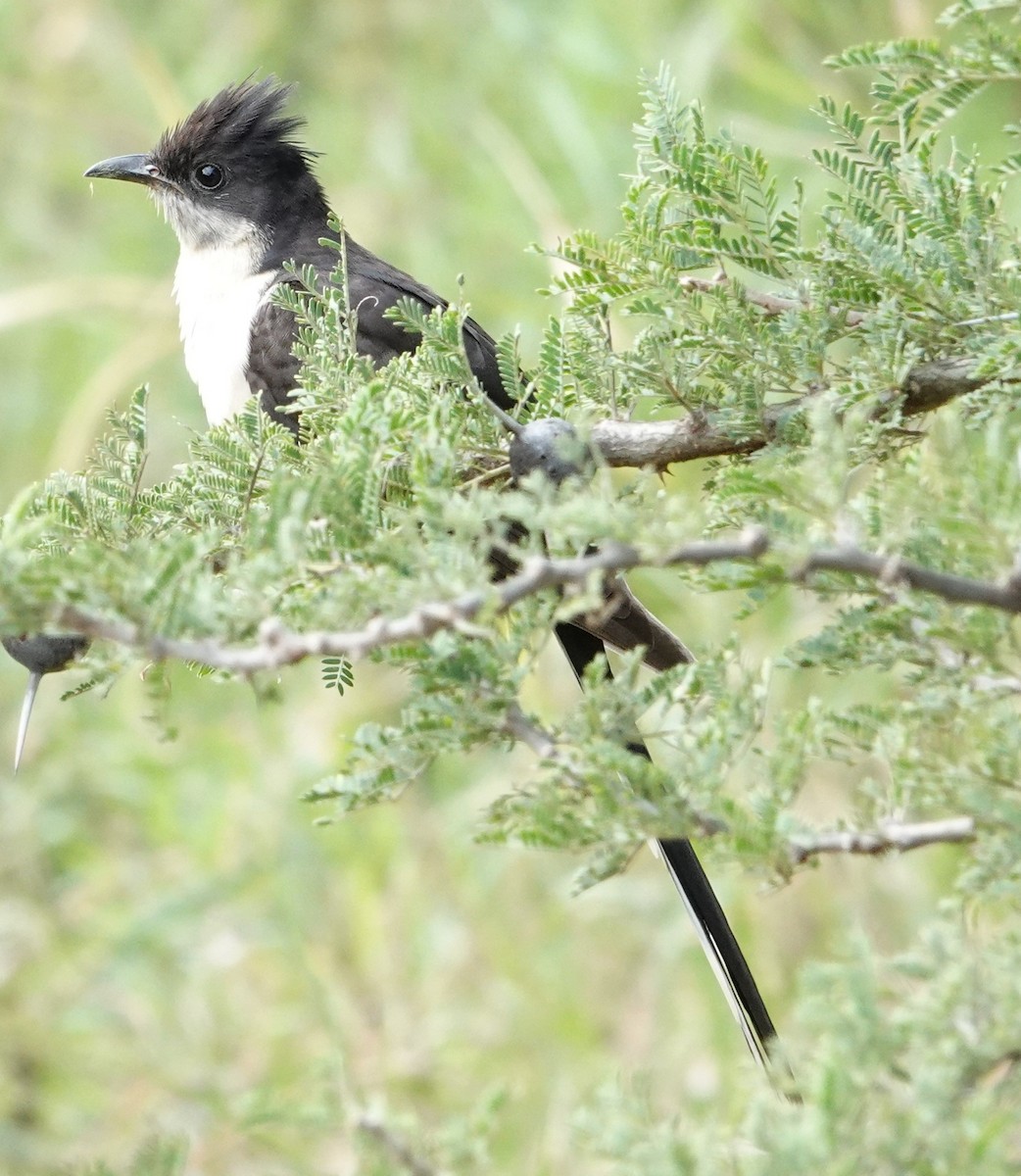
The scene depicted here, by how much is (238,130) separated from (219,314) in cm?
79

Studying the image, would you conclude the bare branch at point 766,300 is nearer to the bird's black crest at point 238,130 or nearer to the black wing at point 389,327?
the black wing at point 389,327

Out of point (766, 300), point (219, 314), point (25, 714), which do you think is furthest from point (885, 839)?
point (219, 314)

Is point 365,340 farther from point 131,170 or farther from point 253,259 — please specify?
point 131,170

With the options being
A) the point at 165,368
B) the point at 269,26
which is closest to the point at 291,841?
the point at 165,368

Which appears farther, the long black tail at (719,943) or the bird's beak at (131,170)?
the bird's beak at (131,170)

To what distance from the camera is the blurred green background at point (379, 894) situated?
15.3ft

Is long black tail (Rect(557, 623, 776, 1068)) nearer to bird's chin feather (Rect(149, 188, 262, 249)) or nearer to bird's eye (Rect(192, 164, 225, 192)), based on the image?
bird's chin feather (Rect(149, 188, 262, 249))

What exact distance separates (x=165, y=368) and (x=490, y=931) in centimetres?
290

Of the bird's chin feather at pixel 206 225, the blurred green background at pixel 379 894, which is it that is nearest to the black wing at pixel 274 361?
the blurred green background at pixel 379 894

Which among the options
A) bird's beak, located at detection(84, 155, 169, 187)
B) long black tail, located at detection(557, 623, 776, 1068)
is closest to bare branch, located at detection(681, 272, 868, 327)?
long black tail, located at detection(557, 623, 776, 1068)

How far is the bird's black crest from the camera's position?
456 centimetres

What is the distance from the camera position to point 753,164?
7.02 ft

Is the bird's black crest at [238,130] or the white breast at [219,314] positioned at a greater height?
the bird's black crest at [238,130]

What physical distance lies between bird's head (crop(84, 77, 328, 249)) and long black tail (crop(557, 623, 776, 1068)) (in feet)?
7.47
